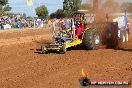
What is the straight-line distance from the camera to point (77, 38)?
16.4m

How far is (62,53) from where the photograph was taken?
15.6m

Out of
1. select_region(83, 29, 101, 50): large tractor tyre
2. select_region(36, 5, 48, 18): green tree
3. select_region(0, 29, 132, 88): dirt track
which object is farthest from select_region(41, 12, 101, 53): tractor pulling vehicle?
select_region(36, 5, 48, 18): green tree

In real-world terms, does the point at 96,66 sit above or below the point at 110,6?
below

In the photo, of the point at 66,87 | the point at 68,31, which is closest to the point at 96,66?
the point at 66,87

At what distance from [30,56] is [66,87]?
624 cm

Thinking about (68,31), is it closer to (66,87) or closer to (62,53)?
(62,53)

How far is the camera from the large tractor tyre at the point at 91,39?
16359 millimetres

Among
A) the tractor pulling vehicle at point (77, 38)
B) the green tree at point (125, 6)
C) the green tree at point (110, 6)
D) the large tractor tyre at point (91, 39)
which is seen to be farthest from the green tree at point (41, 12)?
the large tractor tyre at point (91, 39)

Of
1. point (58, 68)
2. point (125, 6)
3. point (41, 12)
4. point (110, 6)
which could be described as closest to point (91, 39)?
point (58, 68)

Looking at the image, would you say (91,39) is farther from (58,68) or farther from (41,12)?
(41,12)

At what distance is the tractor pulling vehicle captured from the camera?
623 inches

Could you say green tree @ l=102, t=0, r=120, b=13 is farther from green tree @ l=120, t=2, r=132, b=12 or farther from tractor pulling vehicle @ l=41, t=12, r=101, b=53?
tractor pulling vehicle @ l=41, t=12, r=101, b=53

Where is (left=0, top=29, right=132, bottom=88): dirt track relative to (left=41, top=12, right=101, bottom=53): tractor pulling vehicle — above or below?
below

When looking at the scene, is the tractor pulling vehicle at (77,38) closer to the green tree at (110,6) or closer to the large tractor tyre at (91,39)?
the large tractor tyre at (91,39)
